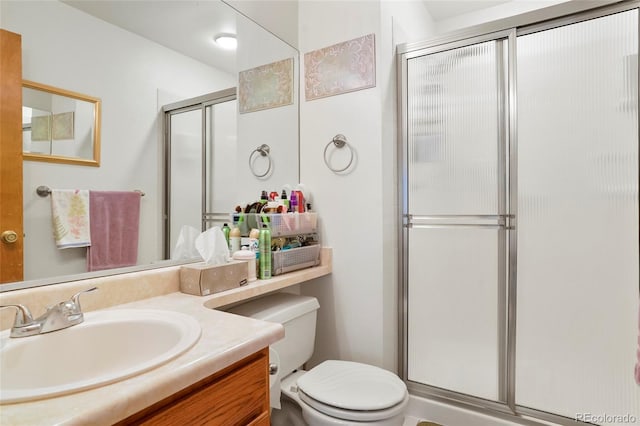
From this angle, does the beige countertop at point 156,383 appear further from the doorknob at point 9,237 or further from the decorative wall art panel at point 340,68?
the decorative wall art panel at point 340,68

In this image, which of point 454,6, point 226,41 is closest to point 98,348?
point 226,41

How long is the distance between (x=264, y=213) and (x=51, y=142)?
846 mm

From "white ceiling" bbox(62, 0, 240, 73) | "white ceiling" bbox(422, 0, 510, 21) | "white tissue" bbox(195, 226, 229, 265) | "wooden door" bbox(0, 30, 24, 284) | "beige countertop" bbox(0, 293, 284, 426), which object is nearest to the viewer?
"beige countertop" bbox(0, 293, 284, 426)

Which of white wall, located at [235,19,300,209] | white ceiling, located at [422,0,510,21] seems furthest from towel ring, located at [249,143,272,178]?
white ceiling, located at [422,0,510,21]

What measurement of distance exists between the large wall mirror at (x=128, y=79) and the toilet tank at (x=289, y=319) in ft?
1.48

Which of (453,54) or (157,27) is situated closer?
(157,27)

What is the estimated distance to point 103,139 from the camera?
112 centimetres

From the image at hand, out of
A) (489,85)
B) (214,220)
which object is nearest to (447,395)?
(214,220)

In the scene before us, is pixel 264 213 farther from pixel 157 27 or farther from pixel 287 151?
pixel 157 27

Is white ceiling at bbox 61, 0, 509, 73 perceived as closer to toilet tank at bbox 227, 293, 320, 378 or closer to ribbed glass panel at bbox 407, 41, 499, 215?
ribbed glass panel at bbox 407, 41, 499, 215

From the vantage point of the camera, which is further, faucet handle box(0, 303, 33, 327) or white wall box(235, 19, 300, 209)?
white wall box(235, 19, 300, 209)

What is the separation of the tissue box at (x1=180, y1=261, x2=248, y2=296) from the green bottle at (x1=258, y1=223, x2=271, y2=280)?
0.18 meters

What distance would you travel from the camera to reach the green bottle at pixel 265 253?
1505 mm

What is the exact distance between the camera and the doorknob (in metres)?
0.91
